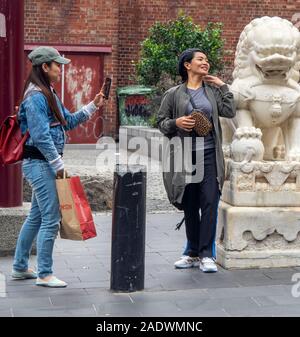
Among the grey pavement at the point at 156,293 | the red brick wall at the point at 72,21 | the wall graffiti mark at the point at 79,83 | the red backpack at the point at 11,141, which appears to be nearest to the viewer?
the grey pavement at the point at 156,293

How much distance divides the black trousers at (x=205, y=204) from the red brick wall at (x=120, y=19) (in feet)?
47.3

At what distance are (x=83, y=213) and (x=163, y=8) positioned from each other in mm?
16446

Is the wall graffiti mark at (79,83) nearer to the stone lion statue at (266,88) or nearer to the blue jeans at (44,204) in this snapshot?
the stone lion statue at (266,88)

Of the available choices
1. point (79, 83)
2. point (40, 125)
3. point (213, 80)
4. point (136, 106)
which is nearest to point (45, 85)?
point (40, 125)

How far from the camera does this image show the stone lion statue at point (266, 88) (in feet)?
21.9

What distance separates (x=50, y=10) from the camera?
20.8 m

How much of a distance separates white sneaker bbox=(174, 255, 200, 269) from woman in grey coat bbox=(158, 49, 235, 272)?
144 millimetres

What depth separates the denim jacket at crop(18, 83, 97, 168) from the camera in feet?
19.2

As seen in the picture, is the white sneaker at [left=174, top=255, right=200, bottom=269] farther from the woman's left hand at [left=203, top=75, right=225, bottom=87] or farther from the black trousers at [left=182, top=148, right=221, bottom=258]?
the woman's left hand at [left=203, top=75, right=225, bottom=87]

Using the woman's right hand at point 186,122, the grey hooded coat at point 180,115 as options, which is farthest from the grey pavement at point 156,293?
the woman's right hand at point 186,122

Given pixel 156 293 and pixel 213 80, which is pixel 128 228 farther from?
pixel 213 80

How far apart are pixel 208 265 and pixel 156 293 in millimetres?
787

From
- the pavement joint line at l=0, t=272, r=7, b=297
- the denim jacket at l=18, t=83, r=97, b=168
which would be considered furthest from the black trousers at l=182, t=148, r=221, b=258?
the pavement joint line at l=0, t=272, r=7, b=297
